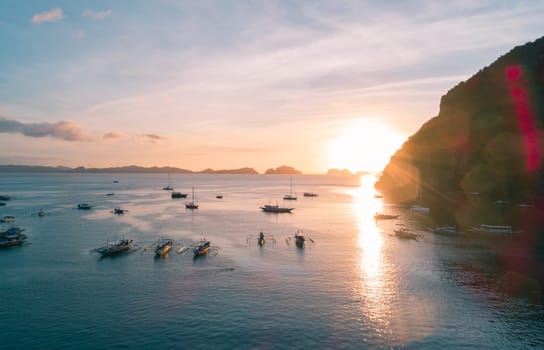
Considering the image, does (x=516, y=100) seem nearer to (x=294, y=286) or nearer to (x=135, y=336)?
(x=294, y=286)

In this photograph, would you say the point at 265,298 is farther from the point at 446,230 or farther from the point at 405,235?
the point at 446,230

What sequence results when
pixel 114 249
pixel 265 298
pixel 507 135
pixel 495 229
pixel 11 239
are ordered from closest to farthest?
pixel 265 298, pixel 114 249, pixel 11 239, pixel 495 229, pixel 507 135

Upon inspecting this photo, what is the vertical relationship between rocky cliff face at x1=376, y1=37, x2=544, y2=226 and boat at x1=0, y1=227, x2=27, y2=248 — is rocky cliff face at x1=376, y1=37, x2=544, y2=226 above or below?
above

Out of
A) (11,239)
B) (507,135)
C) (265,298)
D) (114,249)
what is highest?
(507,135)

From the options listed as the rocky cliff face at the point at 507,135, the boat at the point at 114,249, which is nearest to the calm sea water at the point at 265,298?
the boat at the point at 114,249

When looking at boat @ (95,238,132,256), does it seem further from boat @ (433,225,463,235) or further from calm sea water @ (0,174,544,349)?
boat @ (433,225,463,235)

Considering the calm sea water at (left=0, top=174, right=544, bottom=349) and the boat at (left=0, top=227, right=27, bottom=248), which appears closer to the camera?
the calm sea water at (left=0, top=174, right=544, bottom=349)

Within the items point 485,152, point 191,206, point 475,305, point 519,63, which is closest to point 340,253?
point 475,305

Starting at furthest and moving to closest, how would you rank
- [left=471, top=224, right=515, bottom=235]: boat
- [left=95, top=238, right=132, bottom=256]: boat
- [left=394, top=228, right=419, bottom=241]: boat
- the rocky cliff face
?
the rocky cliff face, [left=471, top=224, right=515, bottom=235]: boat, [left=394, top=228, right=419, bottom=241]: boat, [left=95, top=238, right=132, bottom=256]: boat

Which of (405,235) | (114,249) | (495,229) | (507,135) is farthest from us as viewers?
(507,135)

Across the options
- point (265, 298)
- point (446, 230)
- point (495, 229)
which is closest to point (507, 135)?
point (495, 229)

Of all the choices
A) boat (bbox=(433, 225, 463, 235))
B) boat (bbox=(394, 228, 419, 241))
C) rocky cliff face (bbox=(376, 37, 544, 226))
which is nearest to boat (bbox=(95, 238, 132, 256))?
boat (bbox=(394, 228, 419, 241))
